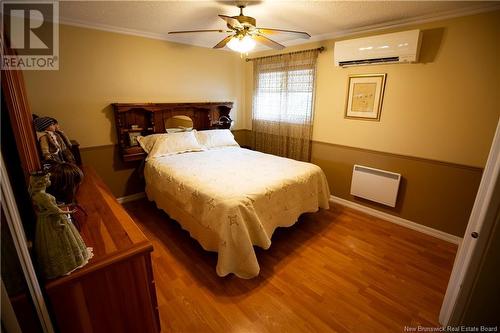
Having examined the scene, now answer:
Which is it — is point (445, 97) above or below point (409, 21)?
below

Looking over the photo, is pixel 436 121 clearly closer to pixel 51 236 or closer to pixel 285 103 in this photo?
pixel 285 103

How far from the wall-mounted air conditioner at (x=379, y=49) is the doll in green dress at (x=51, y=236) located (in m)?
3.03

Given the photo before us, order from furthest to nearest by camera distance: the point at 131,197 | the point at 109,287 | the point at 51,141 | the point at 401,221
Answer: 1. the point at 131,197
2. the point at 401,221
3. the point at 51,141
4. the point at 109,287

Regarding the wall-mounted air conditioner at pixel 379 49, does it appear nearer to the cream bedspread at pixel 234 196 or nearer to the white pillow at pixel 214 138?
the cream bedspread at pixel 234 196

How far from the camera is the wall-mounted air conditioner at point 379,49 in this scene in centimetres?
234

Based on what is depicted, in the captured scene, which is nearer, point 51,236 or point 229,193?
point 51,236

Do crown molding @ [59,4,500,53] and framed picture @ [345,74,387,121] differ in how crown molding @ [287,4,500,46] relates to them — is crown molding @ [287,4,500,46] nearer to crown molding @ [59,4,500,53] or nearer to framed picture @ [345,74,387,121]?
crown molding @ [59,4,500,53]

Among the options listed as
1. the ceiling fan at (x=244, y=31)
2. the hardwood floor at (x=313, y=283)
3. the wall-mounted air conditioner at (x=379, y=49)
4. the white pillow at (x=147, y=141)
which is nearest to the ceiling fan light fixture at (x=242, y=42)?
the ceiling fan at (x=244, y=31)

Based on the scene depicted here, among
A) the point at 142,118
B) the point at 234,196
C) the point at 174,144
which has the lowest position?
the point at 234,196

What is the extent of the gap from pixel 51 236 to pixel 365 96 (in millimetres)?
3110

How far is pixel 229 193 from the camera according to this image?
76.6 inches

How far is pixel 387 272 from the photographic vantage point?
6.68ft

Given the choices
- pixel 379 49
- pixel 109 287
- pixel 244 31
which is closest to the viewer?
pixel 109 287

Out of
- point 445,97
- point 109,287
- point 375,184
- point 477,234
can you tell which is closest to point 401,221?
point 375,184
